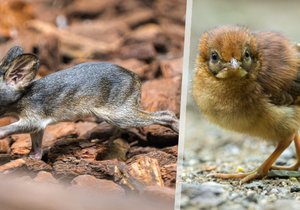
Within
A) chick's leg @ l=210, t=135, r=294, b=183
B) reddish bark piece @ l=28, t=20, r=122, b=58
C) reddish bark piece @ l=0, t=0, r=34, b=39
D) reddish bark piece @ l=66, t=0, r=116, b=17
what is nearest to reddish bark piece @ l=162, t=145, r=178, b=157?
chick's leg @ l=210, t=135, r=294, b=183

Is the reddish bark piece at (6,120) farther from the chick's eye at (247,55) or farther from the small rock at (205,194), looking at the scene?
the chick's eye at (247,55)

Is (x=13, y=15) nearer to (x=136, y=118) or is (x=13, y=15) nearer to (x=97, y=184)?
(x=136, y=118)

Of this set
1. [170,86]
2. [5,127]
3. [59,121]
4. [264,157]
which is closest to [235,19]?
[170,86]

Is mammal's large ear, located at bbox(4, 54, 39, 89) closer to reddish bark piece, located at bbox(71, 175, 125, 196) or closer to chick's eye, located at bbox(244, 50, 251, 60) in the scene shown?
reddish bark piece, located at bbox(71, 175, 125, 196)

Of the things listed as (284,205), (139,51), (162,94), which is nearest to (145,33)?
(139,51)

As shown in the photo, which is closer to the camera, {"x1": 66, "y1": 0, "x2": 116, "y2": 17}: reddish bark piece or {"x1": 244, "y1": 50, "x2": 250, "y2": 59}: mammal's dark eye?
{"x1": 244, "y1": 50, "x2": 250, "y2": 59}: mammal's dark eye

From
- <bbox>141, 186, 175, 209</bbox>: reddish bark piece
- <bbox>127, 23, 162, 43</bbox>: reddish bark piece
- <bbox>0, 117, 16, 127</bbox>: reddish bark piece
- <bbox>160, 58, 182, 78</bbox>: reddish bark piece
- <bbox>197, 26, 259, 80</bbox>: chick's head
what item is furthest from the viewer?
<bbox>127, 23, 162, 43</bbox>: reddish bark piece

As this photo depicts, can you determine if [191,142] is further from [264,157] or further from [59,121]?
[59,121]
